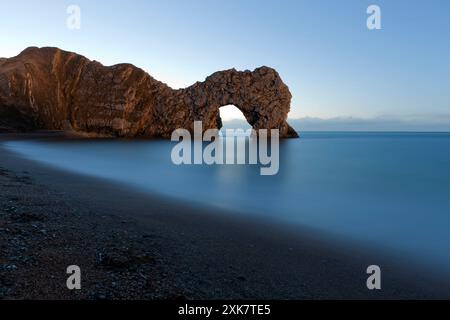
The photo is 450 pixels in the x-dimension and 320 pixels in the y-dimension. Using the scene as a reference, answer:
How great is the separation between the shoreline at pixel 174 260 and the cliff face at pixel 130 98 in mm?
106121

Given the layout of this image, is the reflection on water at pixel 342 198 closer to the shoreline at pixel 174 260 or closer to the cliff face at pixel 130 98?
the shoreline at pixel 174 260

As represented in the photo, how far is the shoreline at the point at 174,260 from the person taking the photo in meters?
7.43

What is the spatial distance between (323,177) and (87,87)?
11064 cm

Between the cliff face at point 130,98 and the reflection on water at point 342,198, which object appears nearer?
the reflection on water at point 342,198

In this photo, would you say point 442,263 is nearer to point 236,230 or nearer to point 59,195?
point 236,230

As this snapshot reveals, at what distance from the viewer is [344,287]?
28.7 feet

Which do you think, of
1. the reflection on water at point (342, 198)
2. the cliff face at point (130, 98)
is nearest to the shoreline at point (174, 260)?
the reflection on water at point (342, 198)

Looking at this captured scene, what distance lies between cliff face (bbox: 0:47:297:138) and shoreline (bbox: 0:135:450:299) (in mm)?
106121

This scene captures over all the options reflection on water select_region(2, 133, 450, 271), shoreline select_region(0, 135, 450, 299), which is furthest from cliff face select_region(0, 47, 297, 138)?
shoreline select_region(0, 135, 450, 299)

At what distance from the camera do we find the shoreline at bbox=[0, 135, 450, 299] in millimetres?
7426

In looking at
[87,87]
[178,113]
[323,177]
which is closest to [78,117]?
[87,87]

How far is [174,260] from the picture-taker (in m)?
9.34

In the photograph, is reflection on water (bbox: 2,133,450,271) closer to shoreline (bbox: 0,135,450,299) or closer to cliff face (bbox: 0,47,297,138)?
shoreline (bbox: 0,135,450,299)

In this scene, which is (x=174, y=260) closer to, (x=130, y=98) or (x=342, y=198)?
(x=342, y=198)
